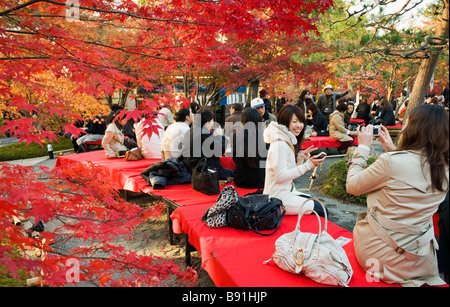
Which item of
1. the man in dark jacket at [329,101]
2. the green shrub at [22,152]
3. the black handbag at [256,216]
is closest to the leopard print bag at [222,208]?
the black handbag at [256,216]

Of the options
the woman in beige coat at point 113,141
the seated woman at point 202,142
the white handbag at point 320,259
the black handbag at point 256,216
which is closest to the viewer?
the white handbag at point 320,259

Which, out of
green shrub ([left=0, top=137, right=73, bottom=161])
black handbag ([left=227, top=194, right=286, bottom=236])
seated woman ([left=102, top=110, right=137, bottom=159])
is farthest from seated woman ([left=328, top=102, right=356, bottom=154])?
green shrub ([left=0, top=137, right=73, bottom=161])

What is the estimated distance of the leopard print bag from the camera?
125 inches

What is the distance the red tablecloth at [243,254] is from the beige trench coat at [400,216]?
23 centimetres

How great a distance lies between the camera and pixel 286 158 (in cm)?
336

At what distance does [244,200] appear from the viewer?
131 inches

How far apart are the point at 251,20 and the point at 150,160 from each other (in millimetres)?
4590

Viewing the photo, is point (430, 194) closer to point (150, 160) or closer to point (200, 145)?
point (200, 145)

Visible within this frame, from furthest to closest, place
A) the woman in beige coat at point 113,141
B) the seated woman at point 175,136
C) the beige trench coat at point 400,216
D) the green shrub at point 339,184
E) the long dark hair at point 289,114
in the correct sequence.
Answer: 1. the woman in beige coat at point 113,141
2. the green shrub at point 339,184
3. the seated woman at point 175,136
4. the long dark hair at point 289,114
5. the beige trench coat at point 400,216

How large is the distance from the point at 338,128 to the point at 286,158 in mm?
5955

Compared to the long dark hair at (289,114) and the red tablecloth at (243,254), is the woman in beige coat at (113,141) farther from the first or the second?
the long dark hair at (289,114)

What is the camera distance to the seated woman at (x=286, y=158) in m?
3.31

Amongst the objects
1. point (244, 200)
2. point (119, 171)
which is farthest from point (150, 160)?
point (244, 200)

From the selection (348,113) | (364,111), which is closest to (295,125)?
(348,113)
